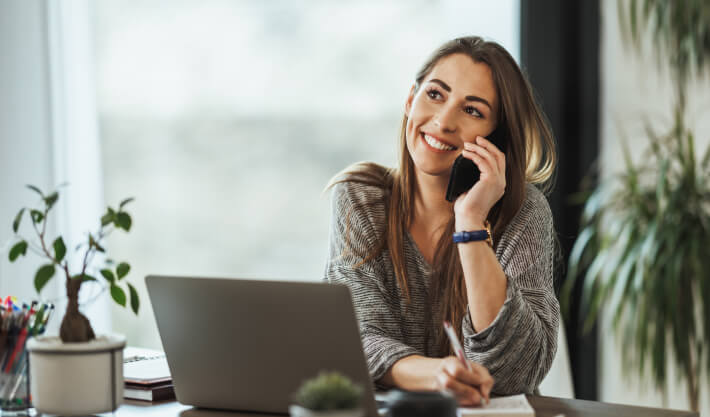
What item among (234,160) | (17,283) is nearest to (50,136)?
(17,283)

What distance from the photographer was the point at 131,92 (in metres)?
2.90

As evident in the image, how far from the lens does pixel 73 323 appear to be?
4.06 ft

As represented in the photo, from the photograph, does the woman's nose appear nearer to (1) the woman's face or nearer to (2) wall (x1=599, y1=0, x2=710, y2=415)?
(1) the woman's face

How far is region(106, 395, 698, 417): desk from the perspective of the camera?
4.21 feet

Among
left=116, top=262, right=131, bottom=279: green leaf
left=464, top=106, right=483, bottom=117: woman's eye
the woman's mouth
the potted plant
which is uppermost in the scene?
left=464, top=106, right=483, bottom=117: woman's eye

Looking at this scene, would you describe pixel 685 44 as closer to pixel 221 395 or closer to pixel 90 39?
pixel 90 39

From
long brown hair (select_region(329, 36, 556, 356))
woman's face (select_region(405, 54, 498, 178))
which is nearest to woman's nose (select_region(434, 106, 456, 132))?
woman's face (select_region(405, 54, 498, 178))

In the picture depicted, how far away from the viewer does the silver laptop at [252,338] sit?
45.4 inches

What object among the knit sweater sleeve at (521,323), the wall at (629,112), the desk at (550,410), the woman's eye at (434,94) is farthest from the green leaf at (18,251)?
the wall at (629,112)

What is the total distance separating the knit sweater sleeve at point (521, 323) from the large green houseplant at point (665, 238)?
3.00 feet

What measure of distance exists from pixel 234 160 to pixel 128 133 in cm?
38

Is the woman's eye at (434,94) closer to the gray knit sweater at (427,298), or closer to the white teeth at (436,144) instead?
the white teeth at (436,144)

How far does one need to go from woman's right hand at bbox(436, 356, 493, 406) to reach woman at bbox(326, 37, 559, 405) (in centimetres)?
28

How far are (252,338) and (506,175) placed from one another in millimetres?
913
